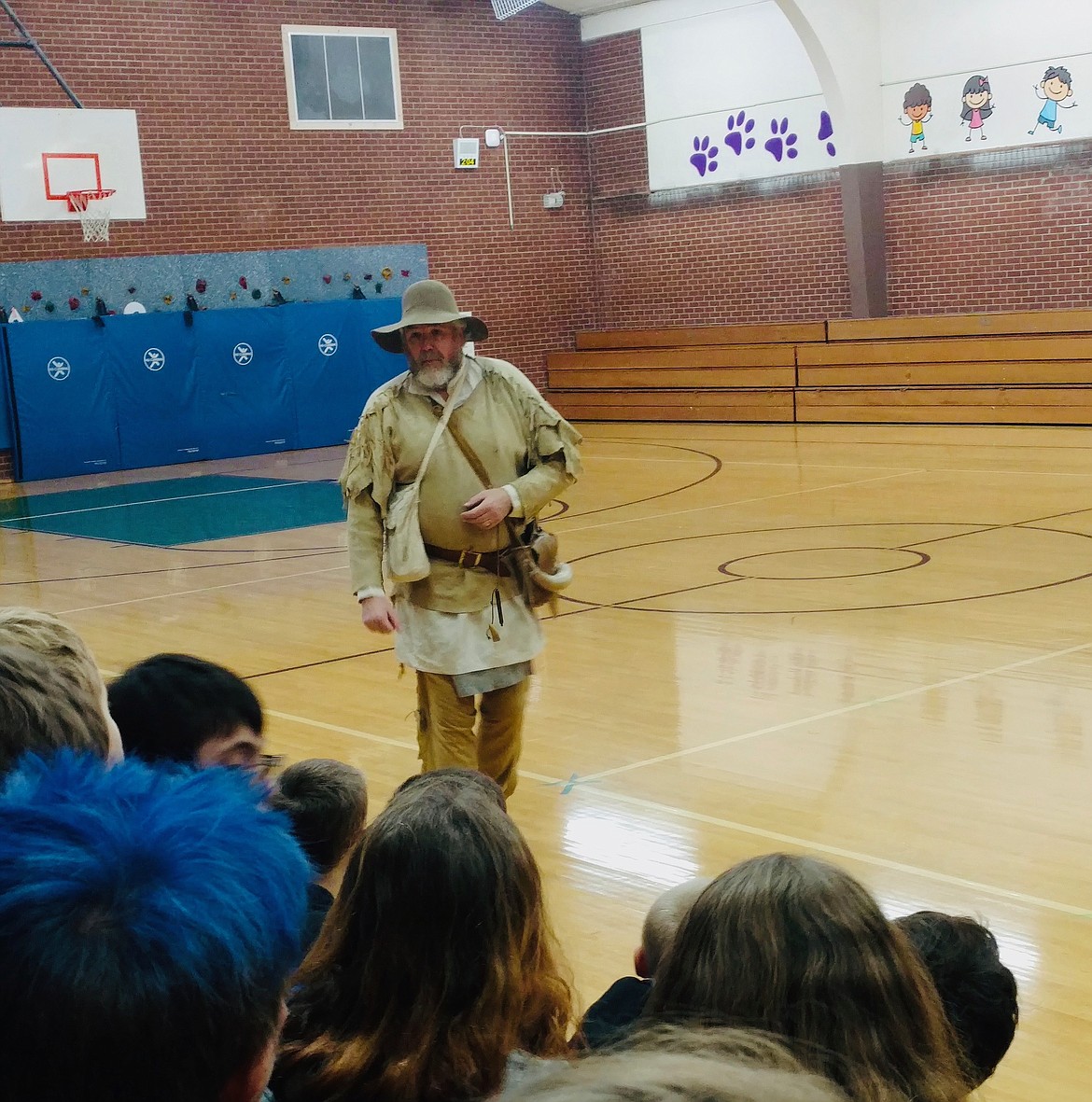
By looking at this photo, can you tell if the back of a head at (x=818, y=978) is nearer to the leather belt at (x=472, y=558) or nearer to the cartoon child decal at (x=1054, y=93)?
the leather belt at (x=472, y=558)

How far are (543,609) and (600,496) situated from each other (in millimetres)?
4400

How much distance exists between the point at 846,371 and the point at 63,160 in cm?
838

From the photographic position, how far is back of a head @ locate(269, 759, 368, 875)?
279cm

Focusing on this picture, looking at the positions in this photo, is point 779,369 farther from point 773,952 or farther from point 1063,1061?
point 773,952

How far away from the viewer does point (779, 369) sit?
16.8 metres

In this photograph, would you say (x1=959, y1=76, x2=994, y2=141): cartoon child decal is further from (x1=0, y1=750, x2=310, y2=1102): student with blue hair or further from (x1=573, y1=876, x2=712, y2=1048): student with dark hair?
(x1=0, y1=750, x2=310, y2=1102): student with blue hair

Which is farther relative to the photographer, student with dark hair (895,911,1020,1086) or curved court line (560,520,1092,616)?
curved court line (560,520,1092,616)

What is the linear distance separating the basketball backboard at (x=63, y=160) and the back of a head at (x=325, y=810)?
13847 millimetres

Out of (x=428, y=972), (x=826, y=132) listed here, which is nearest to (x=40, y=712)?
(x=428, y=972)

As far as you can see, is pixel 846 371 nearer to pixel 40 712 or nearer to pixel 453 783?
pixel 453 783

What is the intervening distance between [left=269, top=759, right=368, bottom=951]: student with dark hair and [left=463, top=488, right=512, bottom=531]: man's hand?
4.61ft

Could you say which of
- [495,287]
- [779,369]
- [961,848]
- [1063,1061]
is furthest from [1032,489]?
[495,287]

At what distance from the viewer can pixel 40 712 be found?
4.95ft

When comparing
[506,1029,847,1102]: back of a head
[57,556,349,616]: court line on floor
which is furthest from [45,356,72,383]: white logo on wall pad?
[506,1029,847,1102]: back of a head
